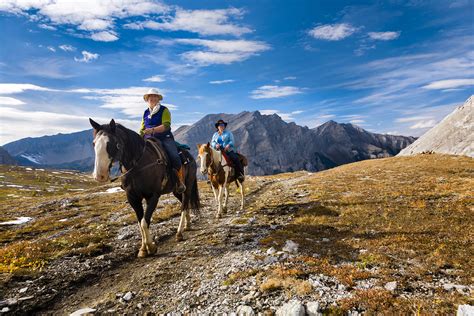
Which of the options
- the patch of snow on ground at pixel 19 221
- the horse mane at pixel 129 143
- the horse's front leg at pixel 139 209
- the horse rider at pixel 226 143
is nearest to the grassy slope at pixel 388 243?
the horse rider at pixel 226 143

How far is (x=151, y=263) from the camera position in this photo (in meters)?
10.2

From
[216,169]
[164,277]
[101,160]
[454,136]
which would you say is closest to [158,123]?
[101,160]

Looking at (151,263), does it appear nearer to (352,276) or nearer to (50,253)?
(50,253)

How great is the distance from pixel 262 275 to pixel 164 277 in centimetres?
317

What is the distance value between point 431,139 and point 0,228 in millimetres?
96045

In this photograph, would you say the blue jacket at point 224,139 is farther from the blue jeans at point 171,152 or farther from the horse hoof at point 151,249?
the horse hoof at point 151,249

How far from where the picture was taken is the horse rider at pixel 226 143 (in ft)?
63.8

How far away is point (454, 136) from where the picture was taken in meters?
70.1

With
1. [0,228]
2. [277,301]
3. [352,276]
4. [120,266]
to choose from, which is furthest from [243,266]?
[0,228]

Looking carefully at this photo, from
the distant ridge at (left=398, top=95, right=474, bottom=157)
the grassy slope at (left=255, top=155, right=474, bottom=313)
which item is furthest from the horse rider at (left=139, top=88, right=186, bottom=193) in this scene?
the distant ridge at (left=398, top=95, right=474, bottom=157)

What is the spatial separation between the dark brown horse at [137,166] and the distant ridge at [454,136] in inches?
2759

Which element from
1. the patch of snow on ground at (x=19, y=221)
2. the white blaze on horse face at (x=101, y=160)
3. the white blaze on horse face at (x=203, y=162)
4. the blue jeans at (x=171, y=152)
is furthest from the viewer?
the patch of snow on ground at (x=19, y=221)

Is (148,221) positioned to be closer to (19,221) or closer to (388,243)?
(388,243)

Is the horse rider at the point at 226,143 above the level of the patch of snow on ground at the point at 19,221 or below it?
above
